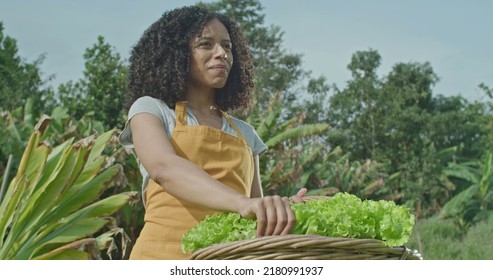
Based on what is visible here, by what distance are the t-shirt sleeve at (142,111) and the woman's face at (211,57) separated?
135 millimetres

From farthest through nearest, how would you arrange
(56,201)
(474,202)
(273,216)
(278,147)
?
(474,202)
(278,147)
(56,201)
(273,216)

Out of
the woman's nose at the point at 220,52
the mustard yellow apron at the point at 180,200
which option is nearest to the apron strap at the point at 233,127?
the mustard yellow apron at the point at 180,200

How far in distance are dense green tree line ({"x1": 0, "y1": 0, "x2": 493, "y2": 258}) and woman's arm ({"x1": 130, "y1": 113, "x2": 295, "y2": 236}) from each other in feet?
30.9

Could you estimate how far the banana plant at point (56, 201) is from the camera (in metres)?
4.99

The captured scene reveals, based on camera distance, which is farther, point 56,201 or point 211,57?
point 56,201

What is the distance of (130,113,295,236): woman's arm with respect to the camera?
1.39 m

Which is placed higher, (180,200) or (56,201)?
(180,200)

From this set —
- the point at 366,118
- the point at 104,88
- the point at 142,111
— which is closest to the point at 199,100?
the point at 142,111

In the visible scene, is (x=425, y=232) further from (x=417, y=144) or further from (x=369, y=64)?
(x=369, y=64)

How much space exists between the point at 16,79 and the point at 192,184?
1981cm

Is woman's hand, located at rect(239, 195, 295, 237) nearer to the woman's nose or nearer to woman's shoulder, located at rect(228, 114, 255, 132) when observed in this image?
the woman's nose

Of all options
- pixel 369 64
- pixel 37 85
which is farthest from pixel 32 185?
pixel 369 64

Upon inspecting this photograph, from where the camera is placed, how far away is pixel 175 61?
77.9 inches

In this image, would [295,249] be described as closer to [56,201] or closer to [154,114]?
[154,114]
